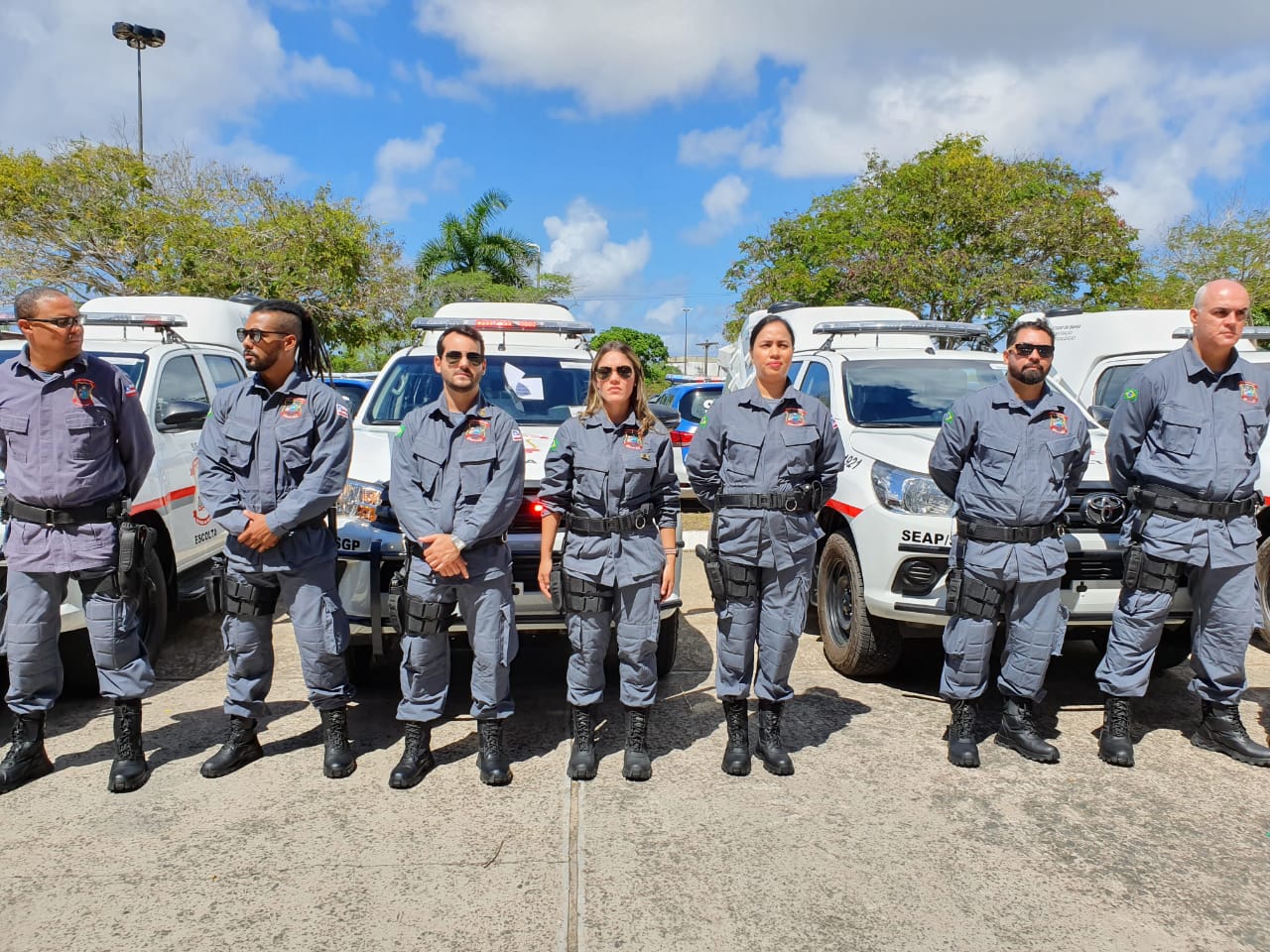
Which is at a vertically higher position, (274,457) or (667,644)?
(274,457)

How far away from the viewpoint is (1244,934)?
8.80 feet

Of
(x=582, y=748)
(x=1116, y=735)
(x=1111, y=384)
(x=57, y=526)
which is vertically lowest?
(x=582, y=748)

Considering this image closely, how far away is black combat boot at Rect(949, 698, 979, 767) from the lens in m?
3.85

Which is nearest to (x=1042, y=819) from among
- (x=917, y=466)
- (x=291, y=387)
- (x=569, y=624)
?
(x=917, y=466)

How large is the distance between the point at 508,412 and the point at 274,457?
1.82 meters

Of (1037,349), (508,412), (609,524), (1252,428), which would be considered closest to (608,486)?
(609,524)

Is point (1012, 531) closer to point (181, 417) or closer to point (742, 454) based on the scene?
point (742, 454)

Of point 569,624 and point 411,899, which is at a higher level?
point 569,624

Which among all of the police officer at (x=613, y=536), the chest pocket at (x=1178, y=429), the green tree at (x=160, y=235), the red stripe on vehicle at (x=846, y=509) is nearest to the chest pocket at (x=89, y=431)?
the police officer at (x=613, y=536)

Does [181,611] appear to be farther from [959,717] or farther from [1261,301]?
[1261,301]

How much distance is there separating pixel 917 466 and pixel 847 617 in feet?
3.43

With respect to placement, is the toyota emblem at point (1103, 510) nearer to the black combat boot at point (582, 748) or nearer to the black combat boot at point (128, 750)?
the black combat boot at point (582, 748)

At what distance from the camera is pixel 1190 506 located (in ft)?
12.6

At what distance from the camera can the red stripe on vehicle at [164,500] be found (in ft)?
16.2
